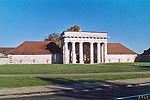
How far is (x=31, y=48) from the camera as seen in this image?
95.8 m

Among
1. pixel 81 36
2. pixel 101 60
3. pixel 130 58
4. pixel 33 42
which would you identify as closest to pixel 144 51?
pixel 130 58

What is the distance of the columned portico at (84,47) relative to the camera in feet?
303

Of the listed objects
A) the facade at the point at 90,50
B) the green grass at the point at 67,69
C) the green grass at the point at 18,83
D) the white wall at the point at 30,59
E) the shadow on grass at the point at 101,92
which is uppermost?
the facade at the point at 90,50

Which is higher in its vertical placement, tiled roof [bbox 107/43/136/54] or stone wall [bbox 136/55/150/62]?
tiled roof [bbox 107/43/136/54]

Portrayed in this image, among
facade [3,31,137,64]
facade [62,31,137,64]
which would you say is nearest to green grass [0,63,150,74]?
facade [62,31,137,64]

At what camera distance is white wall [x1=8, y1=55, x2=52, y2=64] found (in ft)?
301

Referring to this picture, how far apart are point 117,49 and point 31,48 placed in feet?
100

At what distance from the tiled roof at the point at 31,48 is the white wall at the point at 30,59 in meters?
1.24

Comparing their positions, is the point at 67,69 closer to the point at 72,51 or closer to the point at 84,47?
the point at 72,51

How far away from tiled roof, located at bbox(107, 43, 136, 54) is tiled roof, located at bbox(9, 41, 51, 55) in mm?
22258

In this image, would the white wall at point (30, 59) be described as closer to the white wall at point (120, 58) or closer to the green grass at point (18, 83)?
the white wall at point (120, 58)

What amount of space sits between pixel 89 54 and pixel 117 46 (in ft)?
44.8

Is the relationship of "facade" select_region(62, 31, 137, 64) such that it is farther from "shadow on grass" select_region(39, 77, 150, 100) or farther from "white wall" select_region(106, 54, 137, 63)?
"shadow on grass" select_region(39, 77, 150, 100)

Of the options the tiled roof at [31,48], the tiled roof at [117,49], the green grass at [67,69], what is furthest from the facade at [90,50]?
the green grass at [67,69]
